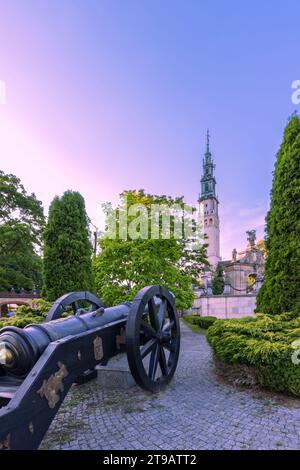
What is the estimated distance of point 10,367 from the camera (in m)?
2.78

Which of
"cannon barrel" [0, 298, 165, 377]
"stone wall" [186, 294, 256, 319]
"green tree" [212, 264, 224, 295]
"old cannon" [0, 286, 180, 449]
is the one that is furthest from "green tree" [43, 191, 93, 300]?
"green tree" [212, 264, 224, 295]

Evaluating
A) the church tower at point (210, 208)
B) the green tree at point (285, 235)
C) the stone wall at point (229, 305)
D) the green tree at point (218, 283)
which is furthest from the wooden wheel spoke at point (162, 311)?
the church tower at point (210, 208)

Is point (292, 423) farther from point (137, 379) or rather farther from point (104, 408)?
point (104, 408)

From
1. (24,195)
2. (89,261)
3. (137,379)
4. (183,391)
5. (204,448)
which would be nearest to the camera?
(204,448)

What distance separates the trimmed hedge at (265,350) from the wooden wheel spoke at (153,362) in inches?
55.4

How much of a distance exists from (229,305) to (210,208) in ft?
206

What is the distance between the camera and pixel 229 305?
1761 centimetres

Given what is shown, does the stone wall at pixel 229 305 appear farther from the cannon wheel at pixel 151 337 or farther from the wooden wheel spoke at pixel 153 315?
the wooden wheel spoke at pixel 153 315

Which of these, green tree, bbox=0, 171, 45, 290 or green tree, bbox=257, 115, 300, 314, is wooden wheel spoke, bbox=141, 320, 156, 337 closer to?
green tree, bbox=257, 115, 300, 314

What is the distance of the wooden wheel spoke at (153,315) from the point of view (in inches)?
183

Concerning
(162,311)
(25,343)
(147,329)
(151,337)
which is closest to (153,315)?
(147,329)

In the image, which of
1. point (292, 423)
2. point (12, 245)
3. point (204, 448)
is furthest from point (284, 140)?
point (12, 245)

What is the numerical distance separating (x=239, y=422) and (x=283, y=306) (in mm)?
4817

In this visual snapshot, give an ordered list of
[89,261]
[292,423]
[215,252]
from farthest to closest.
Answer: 1. [215,252]
2. [89,261]
3. [292,423]
